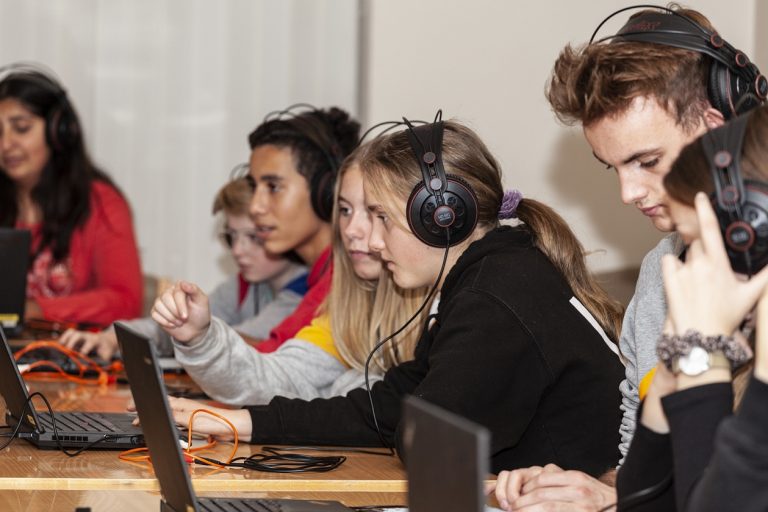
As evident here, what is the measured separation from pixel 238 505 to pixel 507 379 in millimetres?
449

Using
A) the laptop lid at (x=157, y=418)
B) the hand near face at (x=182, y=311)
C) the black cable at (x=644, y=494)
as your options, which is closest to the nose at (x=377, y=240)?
the hand near face at (x=182, y=311)

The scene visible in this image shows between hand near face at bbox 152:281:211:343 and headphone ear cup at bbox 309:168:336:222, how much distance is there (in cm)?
78

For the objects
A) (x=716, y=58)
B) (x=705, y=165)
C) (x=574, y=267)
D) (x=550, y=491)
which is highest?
(x=716, y=58)

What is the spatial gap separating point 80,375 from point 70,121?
1269 millimetres

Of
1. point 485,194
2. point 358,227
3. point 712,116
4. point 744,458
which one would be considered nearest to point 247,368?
point 358,227

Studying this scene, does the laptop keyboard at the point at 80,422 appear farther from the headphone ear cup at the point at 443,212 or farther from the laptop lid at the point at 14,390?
the headphone ear cup at the point at 443,212

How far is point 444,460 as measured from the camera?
0.86 metres

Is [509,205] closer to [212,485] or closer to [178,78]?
[212,485]

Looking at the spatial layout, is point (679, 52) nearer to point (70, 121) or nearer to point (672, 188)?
point (672, 188)

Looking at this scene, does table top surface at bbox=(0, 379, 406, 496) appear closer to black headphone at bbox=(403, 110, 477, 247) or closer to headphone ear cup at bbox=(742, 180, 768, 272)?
black headphone at bbox=(403, 110, 477, 247)

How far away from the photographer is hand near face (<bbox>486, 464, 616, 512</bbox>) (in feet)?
4.49

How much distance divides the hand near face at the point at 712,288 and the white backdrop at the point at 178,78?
2643mm

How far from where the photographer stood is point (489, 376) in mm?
1553

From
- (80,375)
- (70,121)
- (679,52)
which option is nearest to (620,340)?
(679,52)
